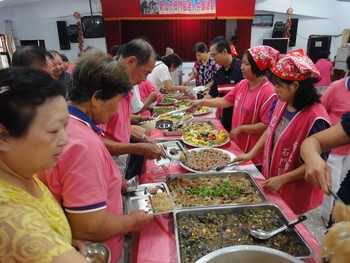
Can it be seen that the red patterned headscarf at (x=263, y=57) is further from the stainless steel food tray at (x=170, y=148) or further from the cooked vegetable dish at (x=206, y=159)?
the stainless steel food tray at (x=170, y=148)

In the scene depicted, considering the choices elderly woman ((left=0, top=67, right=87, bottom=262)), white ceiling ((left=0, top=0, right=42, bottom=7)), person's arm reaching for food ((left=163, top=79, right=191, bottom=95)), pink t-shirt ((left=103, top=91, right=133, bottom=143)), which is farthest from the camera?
white ceiling ((left=0, top=0, right=42, bottom=7))

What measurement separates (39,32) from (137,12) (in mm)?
3803

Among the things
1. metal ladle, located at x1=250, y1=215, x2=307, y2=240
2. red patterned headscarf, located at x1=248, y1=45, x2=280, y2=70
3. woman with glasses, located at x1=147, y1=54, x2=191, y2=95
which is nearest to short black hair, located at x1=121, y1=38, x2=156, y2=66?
red patterned headscarf, located at x1=248, y1=45, x2=280, y2=70

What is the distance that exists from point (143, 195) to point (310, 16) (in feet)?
32.0

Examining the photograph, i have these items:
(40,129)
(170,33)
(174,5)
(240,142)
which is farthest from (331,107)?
(170,33)

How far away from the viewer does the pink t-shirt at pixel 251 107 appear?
2.14m

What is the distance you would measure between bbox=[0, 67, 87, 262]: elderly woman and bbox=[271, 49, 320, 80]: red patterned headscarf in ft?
4.32

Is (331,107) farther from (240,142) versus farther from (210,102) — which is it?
(210,102)

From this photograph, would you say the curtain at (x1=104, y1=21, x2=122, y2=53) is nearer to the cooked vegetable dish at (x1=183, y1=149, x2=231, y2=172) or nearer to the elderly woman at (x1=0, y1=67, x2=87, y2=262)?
the cooked vegetable dish at (x1=183, y1=149, x2=231, y2=172)

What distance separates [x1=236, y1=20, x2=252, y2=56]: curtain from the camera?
28.6 feet

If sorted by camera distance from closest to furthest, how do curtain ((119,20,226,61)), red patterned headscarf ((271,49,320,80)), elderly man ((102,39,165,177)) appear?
red patterned headscarf ((271,49,320,80)) → elderly man ((102,39,165,177)) → curtain ((119,20,226,61))

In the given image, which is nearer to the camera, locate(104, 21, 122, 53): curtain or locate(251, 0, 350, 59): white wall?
locate(251, 0, 350, 59): white wall

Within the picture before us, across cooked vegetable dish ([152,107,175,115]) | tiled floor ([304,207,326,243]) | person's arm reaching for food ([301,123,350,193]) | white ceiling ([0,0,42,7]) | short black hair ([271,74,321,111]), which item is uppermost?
white ceiling ([0,0,42,7])

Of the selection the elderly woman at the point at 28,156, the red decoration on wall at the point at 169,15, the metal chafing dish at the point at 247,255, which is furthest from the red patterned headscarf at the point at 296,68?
the red decoration on wall at the point at 169,15
